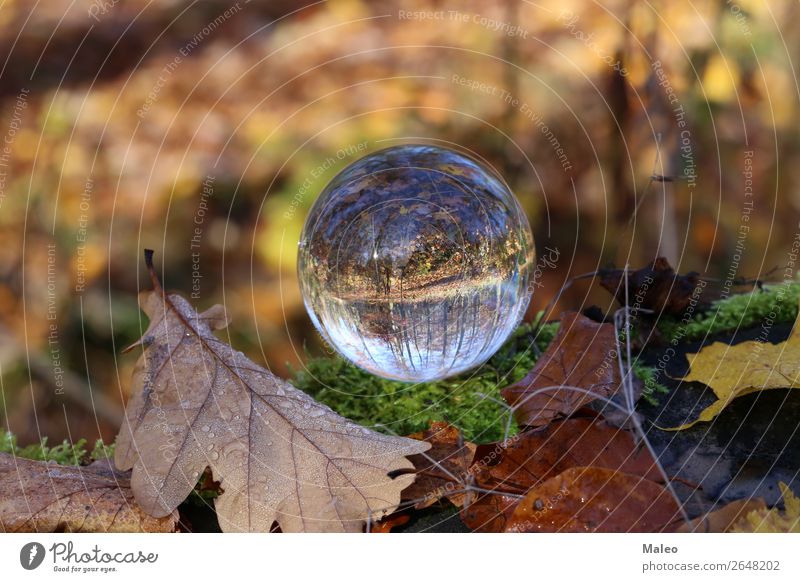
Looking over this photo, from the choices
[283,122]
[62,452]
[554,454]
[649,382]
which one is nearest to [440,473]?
[554,454]

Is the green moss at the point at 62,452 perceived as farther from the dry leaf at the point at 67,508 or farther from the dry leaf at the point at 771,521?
the dry leaf at the point at 771,521

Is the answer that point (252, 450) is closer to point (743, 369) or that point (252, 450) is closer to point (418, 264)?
point (418, 264)

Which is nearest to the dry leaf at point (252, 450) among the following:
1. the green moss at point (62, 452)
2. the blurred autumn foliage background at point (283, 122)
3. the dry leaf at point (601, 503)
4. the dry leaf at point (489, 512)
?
the dry leaf at point (489, 512)

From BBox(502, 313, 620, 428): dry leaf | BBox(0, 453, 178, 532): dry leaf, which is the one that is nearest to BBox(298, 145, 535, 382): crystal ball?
BBox(502, 313, 620, 428): dry leaf

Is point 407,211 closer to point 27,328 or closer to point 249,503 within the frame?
point 249,503

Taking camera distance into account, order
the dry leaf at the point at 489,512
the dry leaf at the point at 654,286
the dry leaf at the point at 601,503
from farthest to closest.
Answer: the dry leaf at the point at 654,286
the dry leaf at the point at 489,512
the dry leaf at the point at 601,503

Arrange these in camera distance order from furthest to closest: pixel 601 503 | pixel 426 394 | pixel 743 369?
pixel 426 394 < pixel 743 369 < pixel 601 503
